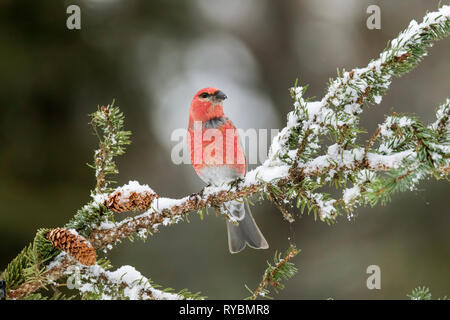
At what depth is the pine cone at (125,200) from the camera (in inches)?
51.9

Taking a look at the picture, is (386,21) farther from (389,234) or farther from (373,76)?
(373,76)

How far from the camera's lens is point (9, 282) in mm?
1218

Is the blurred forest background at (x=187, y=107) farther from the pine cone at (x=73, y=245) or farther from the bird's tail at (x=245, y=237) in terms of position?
the pine cone at (x=73, y=245)

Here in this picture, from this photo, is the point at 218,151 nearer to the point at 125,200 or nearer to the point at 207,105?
the point at 207,105

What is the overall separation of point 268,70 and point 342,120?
3407 millimetres

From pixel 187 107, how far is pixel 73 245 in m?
2.78

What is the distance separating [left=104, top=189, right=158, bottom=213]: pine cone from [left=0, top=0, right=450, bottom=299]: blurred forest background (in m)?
2.21

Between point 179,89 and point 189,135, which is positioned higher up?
point 179,89

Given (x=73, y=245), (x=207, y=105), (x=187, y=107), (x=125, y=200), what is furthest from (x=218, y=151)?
(x=187, y=107)

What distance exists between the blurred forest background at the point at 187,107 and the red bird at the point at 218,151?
1125mm

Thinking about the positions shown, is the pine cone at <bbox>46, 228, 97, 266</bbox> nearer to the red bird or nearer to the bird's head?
the red bird

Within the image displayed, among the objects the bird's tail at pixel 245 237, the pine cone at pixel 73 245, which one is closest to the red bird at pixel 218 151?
the bird's tail at pixel 245 237

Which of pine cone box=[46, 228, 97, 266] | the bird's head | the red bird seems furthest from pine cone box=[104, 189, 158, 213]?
the bird's head

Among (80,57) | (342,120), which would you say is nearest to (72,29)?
(80,57)
